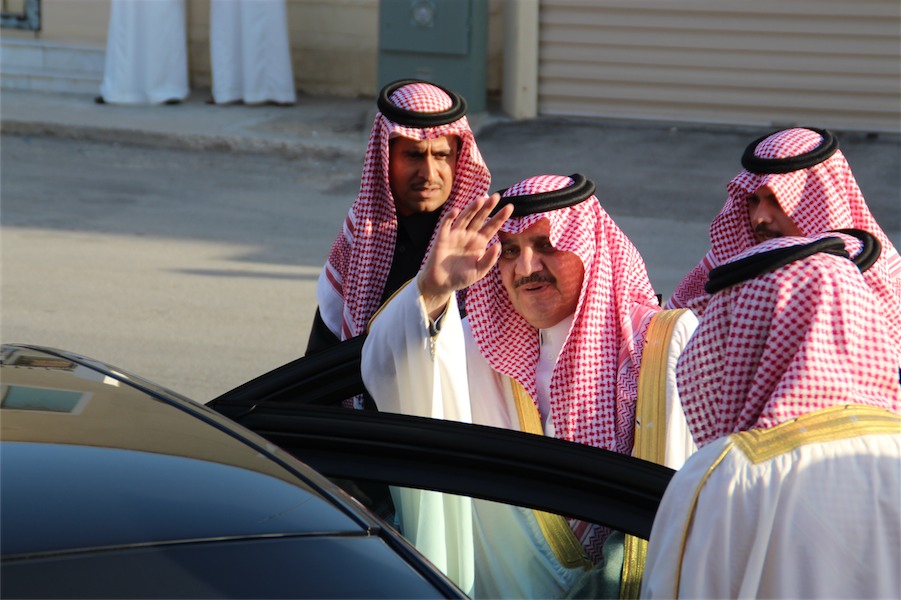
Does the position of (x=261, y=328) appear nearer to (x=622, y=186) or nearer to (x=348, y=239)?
(x=348, y=239)

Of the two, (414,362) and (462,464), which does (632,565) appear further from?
(414,362)

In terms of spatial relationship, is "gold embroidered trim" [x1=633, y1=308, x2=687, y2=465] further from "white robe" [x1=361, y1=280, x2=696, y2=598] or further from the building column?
the building column

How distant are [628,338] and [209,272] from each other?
19.2ft

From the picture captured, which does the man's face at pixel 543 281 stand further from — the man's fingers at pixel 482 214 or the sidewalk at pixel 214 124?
the sidewalk at pixel 214 124

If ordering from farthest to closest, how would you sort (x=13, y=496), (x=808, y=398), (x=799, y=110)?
Answer: (x=799, y=110), (x=808, y=398), (x=13, y=496)

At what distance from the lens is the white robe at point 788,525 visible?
6.69 ft

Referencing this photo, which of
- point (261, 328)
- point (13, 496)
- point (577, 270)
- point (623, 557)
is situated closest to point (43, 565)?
point (13, 496)

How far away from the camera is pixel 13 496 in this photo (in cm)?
165

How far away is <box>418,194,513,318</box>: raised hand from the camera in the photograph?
3279 millimetres

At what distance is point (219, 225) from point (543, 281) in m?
7.16

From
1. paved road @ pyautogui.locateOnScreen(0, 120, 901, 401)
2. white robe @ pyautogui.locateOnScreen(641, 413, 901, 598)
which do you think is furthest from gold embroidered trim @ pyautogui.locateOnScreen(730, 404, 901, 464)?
paved road @ pyautogui.locateOnScreen(0, 120, 901, 401)

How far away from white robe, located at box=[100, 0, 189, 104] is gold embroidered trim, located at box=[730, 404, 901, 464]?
12.9 metres

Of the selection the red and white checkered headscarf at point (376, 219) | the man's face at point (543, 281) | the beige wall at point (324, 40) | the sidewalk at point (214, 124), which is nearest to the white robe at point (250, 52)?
the sidewalk at point (214, 124)

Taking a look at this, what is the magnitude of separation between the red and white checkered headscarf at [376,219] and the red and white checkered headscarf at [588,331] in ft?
2.08
